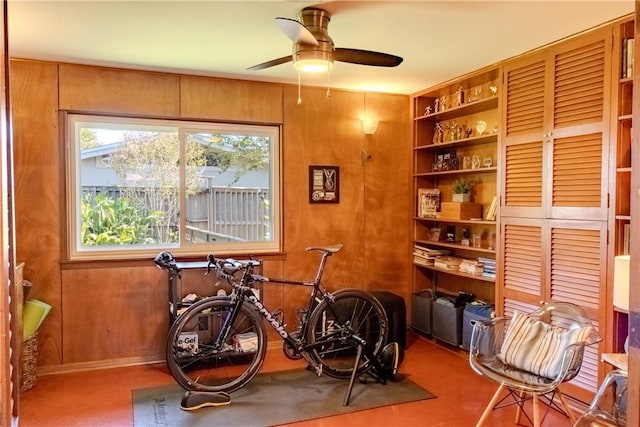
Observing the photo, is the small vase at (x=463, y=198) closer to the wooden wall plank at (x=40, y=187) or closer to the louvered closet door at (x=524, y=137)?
the louvered closet door at (x=524, y=137)

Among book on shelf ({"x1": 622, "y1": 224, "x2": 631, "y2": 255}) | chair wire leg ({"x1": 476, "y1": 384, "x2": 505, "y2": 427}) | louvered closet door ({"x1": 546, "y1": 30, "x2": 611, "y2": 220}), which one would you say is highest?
louvered closet door ({"x1": 546, "y1": 30, "x2": 611, "y2": 220})

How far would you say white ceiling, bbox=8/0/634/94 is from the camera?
2564 millimetres

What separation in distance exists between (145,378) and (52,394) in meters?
0.62

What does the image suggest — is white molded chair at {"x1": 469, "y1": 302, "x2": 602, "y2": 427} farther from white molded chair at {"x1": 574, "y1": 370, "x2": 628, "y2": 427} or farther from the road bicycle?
the road bicycle

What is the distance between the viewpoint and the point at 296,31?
229cm

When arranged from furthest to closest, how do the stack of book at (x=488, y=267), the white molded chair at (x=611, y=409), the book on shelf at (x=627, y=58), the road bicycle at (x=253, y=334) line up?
the stack of book at (x=488, y=267), the road bicycle at (x=253, y=334), the book on shelf at (x=627, y=58), the white molded chair at (x=611, y=409)

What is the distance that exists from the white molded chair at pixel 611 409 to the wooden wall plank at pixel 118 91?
11.7ft

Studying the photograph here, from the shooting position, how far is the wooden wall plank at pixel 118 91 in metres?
3.71

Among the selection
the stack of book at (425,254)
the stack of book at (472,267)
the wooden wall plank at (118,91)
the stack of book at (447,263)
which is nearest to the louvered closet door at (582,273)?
the stack of book at (472,267)

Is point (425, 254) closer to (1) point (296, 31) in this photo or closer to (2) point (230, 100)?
(2) point (230, 100)

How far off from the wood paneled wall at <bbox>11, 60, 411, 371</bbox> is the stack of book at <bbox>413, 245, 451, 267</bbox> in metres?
0.12

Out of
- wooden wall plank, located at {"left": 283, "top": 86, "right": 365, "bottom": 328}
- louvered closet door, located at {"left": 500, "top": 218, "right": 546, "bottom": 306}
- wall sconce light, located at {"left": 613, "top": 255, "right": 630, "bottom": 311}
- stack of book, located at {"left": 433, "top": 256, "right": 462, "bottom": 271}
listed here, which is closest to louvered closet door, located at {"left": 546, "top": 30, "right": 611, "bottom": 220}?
louvered closet door, located at {"left": 500, "top": 218, "right": 546, "bottom": 306}

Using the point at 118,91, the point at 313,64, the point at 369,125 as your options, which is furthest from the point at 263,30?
the point at 369,125

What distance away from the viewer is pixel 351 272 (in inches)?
183
